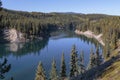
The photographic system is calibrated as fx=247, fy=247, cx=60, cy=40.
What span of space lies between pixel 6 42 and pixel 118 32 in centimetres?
8838

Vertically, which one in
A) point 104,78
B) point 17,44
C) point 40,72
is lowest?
point 17,44

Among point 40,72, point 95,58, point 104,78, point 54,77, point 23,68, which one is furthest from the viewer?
point 23,68

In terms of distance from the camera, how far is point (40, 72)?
64.6 meters

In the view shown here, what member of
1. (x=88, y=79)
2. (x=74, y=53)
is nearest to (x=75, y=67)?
(x=74, y=53)

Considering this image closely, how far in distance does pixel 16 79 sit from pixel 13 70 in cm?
1536

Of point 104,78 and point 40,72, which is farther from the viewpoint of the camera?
point 40,72

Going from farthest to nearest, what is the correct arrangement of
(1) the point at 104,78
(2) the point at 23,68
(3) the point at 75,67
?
1. (2) the point at 23,68
2. (3) the point at 75,67
3. (1) the point at 104,78

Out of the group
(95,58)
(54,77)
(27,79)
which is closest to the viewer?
(54,77)

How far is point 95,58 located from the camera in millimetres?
97562

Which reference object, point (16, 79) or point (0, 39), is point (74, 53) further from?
point (0, 39)

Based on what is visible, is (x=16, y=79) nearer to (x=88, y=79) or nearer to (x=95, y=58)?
(x=95, y=58)

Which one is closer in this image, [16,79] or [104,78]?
[104,78]

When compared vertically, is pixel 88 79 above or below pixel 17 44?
above

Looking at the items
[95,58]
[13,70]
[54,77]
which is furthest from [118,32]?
[54,77]
